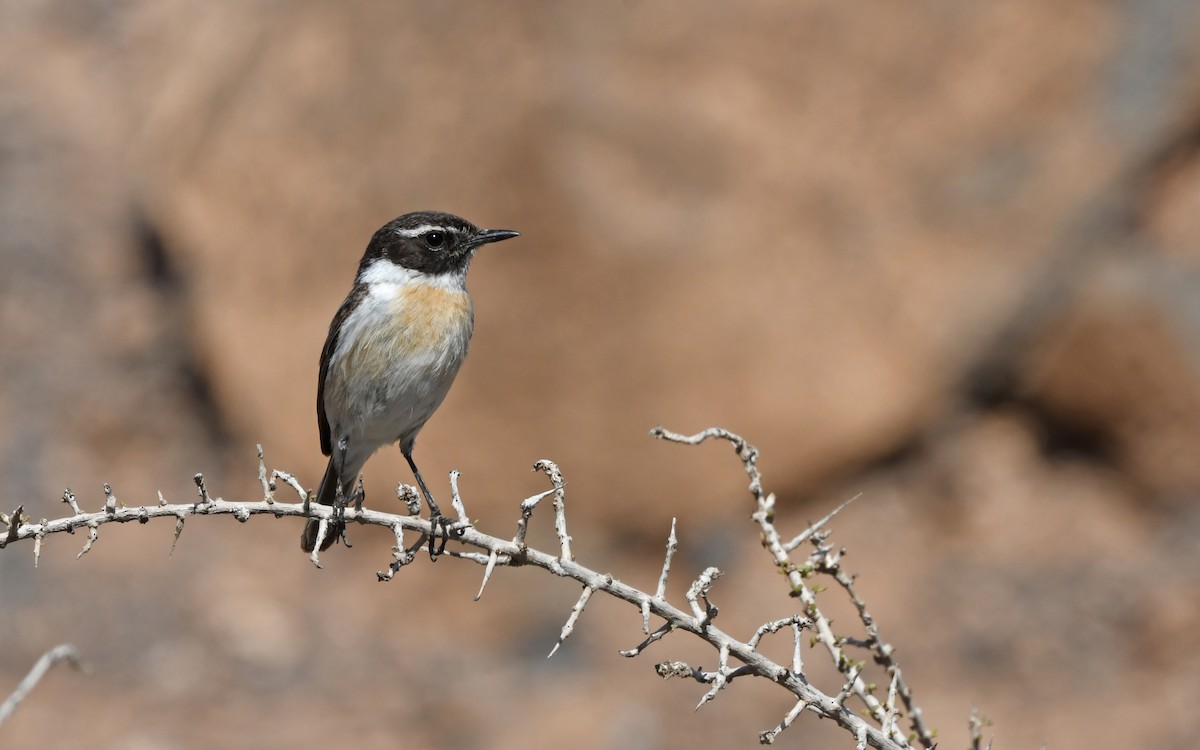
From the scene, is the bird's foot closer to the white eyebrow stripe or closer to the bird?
the bird

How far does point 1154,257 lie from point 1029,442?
154 centimetres

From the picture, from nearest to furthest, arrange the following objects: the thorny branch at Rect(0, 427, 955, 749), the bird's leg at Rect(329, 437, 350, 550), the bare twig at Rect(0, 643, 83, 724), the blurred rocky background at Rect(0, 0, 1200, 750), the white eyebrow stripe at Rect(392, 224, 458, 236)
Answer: the bare twig at Rect(0, 643, 83, 724) → the thorny branch at Rect(0, 427, 955, 749) → the bird's leg at Rect(329, 437, 350, 550) → the white eyebrow stripe at Rect(392, 224, 458, 236) → the blurred rocky background at Rect(0, 0, 1200, 750)

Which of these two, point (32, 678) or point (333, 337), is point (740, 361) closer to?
point (333, 337)

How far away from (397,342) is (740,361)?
387 cm

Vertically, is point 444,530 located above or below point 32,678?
above

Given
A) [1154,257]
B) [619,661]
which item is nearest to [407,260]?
[619,661]

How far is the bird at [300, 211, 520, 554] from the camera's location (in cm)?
556

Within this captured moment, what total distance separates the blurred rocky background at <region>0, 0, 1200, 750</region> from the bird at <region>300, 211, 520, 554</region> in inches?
114

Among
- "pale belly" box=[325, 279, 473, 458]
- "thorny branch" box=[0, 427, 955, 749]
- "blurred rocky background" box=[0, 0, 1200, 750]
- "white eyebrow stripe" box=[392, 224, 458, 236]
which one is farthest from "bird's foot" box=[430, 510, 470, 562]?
"blurred rocky background" box=[0, 0, 1200, 750]

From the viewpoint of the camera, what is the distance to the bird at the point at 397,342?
5.56 metres

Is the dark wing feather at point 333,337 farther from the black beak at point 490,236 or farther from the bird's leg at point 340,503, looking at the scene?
the black beak at point 490,236

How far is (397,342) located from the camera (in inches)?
219

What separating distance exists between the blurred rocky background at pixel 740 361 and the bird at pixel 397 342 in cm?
290

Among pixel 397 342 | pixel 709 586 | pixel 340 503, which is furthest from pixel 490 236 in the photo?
pixel 709 586
